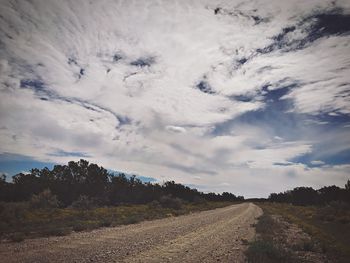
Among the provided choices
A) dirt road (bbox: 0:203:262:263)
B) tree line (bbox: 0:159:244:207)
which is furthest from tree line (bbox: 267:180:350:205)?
dirt road (bbox: 0:203:262:263)

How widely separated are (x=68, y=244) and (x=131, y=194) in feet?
255

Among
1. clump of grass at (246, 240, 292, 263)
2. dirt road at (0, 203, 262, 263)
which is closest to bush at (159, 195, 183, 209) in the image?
dirt road at (0, 203, 262, 263)

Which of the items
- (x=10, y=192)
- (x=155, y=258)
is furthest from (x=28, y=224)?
(x=10, y=192)

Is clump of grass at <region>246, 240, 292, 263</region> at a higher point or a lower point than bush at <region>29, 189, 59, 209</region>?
lower

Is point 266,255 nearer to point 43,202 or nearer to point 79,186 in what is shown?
point 43,202

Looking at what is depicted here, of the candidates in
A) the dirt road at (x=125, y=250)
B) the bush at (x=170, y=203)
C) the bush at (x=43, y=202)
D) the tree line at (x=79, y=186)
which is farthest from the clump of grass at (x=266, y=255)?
the tree line at (x=79, y=186)

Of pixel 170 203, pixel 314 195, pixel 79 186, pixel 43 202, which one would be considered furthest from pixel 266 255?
pixel 314 195

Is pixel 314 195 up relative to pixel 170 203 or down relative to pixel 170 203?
up

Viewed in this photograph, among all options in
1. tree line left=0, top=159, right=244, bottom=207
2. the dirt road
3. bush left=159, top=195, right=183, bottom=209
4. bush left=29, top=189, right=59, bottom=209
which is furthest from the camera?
tree line left=0, top=159, right=244, bottom=207

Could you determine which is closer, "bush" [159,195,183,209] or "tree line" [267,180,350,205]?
"bush" [159,195,183,209]

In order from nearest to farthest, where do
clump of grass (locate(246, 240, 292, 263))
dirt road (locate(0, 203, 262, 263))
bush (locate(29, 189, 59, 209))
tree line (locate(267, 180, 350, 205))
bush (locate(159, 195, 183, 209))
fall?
dirt road (locate(0, 203, 262, 263))
clump of grass (locate(246, 240, 292, 263))
bush (locate(29, 189, 59, 209))
bush (locate(159, 195, 183, 209))
tree line (locate(267, 180, 350, 205))

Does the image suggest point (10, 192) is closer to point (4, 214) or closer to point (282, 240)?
point (4, 214)

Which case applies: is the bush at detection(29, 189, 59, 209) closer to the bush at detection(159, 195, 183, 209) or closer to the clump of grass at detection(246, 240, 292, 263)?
the bush at detection(159, 195, 183, 209)

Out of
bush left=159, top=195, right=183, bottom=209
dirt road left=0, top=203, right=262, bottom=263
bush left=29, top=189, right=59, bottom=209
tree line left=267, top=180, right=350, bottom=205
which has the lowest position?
dirt road left=0, top=203, right=262, bottom=263
